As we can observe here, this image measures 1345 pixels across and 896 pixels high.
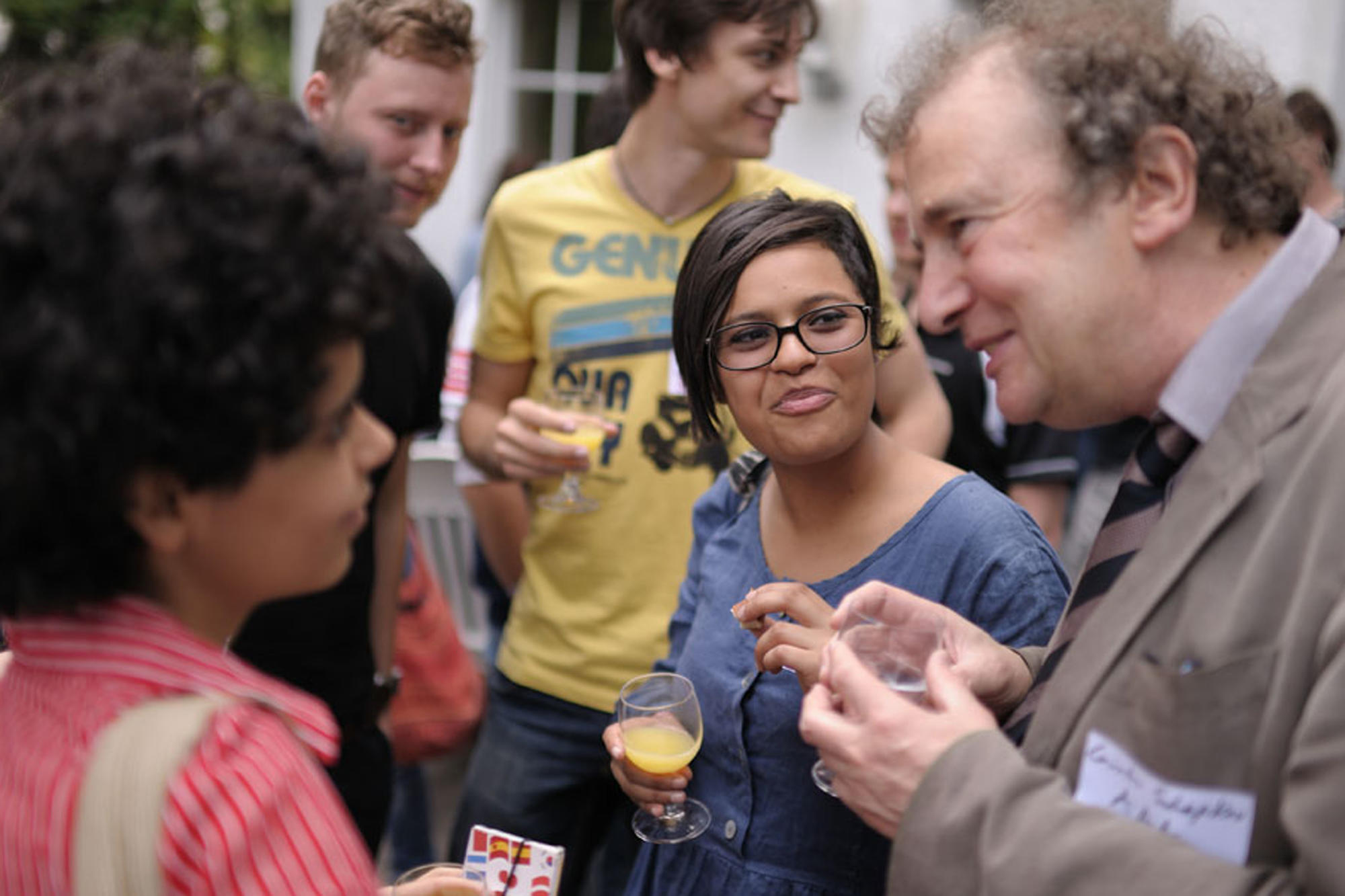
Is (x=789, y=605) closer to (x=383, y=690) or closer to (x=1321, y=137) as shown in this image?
(x=383, y=690)

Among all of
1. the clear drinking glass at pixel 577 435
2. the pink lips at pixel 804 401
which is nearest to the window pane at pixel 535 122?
the clear drinking glass at pixel 577 435

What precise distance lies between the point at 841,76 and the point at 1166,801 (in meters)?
5.58

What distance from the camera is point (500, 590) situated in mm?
4695

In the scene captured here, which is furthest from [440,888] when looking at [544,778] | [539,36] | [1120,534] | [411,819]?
[539,36]

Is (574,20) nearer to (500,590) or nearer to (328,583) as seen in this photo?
(500,590)

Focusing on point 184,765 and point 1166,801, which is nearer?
point 184,765

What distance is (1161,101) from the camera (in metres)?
1.53

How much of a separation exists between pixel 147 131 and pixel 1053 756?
1.19 metres

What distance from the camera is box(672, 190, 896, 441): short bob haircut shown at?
2295mm

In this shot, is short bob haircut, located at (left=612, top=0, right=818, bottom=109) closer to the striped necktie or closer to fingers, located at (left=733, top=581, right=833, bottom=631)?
fingers, located at (left=733, top=581, right=833, bottom=631)

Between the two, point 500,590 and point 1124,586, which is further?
point 500,590

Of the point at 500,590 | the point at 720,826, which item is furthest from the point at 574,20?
the point at 720,826

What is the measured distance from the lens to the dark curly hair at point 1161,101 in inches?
59.7

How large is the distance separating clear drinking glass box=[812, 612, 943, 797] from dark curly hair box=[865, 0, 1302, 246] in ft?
2.13
